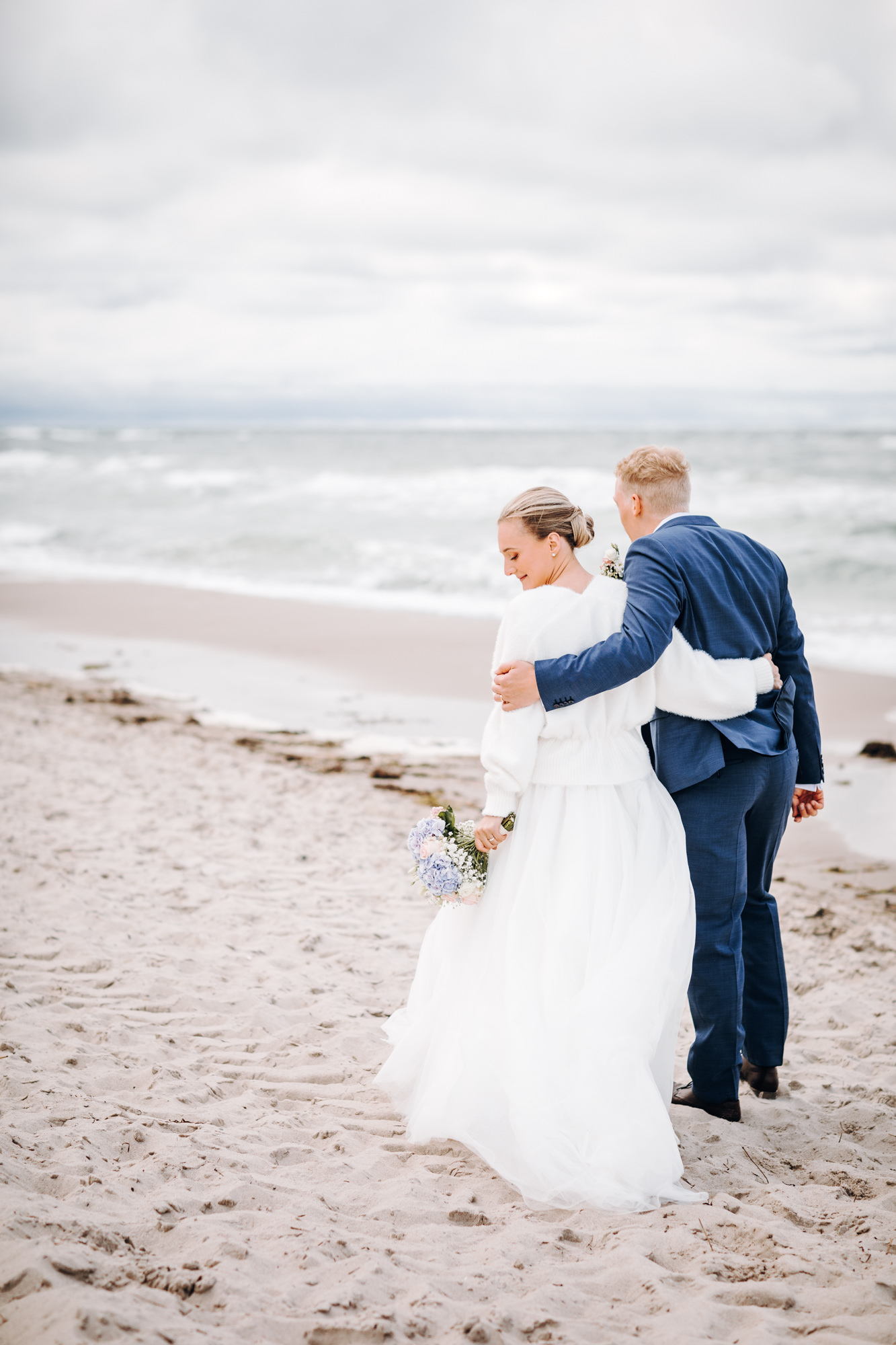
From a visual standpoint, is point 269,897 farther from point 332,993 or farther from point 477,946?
point 477,946

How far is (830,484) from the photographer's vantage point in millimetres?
27422

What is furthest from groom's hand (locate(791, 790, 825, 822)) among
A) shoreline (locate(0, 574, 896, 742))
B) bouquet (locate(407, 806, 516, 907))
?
shoreline (locate(0, 574, 896, 742))

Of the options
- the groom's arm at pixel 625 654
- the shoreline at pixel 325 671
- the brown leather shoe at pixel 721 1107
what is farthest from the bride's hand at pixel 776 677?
the shoreline at pixel 325 671

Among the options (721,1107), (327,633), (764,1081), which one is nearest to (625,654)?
(721,1107)

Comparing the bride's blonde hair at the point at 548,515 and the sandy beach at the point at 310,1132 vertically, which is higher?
the bride's blonde hair at the point at 548,515

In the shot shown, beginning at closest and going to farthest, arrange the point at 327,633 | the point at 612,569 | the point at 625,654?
1. the point at 625,654
2. the point at 612,569
3. the point at 327,633

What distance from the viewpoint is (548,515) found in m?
2.80

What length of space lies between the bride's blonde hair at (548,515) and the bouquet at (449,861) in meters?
0.82

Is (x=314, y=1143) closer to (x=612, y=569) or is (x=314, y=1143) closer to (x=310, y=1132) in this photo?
(x=310, y=1132)

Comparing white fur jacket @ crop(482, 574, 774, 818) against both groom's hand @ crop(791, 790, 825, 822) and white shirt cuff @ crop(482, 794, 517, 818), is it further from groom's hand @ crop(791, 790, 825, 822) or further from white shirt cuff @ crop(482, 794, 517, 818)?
groom's hand @ crop(791, 790, 825, 822)

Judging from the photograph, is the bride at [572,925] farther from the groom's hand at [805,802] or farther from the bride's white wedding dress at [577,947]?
the groom's hand at [805,802]

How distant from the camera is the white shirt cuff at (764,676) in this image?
10.00ft

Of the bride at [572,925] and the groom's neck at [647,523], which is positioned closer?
the bride at [572,925]

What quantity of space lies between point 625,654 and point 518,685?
0.30 m
